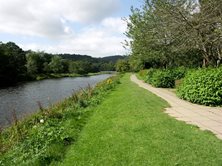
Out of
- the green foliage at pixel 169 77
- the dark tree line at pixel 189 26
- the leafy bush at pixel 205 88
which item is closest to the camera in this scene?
the leafy bush at pixel 205 88

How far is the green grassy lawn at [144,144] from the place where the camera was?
7.05 m

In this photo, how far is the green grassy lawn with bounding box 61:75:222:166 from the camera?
7055 mm

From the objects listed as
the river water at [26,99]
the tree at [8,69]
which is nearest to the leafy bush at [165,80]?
the river water at [26,99]

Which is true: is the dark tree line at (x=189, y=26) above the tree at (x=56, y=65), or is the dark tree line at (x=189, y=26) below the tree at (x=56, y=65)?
above

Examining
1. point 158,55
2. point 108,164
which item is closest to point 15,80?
point 158,55

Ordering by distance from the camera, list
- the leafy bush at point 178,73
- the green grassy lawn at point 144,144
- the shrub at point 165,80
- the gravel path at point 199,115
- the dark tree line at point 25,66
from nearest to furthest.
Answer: the green grassy lawn at point 144,144, the gravel path at point 199,115, the leafy bush at point 178,73, the shrub at point 165,80, the dark tree line at point 25,66

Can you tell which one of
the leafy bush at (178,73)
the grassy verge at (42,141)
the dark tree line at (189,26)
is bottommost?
the grassy verge at (42,141)

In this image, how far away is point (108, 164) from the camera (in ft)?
23.1

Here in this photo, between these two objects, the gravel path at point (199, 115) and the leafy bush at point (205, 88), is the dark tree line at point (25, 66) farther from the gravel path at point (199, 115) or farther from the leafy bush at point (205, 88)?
the gravel path at point (199, 115)

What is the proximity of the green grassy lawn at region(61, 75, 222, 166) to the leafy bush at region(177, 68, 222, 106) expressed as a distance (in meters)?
4.06

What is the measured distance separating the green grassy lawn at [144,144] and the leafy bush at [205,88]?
406 centimetres

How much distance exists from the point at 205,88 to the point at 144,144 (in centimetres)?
779

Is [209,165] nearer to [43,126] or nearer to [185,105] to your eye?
[43,126]

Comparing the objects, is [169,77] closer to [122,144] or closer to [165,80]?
[165,80]
